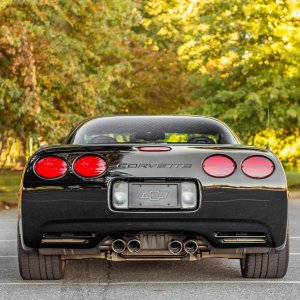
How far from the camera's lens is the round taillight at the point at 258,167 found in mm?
7000

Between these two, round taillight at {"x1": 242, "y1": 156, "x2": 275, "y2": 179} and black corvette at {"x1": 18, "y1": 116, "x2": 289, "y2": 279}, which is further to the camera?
round taillight at {"x1": 242, "y1": 156, "x2": 275, "y2": 179}

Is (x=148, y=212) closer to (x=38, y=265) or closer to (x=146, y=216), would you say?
(x=146, y=216)

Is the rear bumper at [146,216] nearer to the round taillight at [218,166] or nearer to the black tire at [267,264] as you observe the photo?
the round taillight at [218,166]

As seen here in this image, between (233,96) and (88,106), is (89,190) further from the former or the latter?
(233,96)

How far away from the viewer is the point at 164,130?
833cm

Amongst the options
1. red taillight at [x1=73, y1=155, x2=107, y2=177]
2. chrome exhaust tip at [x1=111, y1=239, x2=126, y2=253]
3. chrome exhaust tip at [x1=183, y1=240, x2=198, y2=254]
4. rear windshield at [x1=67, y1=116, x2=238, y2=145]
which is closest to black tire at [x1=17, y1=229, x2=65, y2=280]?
chrome exhaust tip at [x1=111, y1=239, x2=126, y2=253]

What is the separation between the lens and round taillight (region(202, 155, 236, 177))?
6.97m

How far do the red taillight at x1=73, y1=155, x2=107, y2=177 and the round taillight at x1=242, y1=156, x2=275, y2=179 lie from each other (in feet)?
3.47

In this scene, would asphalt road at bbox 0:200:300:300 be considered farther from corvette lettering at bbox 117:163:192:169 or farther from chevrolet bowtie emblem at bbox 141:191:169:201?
corvette lettering at bbox 117:163:192:169

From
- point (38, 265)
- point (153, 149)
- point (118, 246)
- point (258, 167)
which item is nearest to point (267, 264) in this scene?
point (258, 167)

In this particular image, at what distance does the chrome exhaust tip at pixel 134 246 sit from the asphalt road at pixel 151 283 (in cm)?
30

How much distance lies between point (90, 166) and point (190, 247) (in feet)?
3.18

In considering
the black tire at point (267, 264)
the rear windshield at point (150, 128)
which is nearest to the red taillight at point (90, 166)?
the rear windshield at point (150, 128)

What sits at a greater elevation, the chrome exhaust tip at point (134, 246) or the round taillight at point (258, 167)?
the round taillight at point (258, 167)
